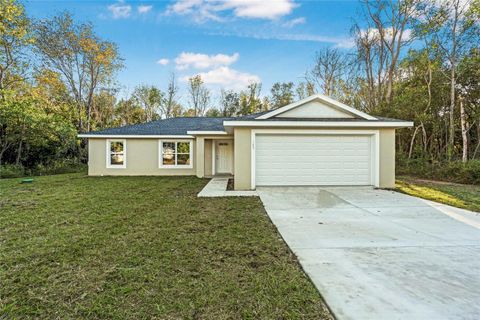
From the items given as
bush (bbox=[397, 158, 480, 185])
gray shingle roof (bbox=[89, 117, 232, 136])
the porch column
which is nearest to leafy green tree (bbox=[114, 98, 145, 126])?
gray shingle roof (bbox=[89, 117, 232, 136])

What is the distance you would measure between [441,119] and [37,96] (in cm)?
2770

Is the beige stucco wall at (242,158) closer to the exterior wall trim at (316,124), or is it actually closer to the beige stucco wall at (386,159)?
the exterior wall trim at (316,124)

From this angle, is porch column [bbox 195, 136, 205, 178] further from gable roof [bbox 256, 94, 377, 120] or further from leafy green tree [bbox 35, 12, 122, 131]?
leafy green tree [bbox 35, 12, 122, 131]

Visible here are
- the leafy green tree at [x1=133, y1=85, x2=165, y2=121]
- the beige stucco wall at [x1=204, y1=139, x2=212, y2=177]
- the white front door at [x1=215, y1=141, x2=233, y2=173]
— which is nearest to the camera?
the beige stucco wall at [x1=204, y1=139, x2=212, y2=177]

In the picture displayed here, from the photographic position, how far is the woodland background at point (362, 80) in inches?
553

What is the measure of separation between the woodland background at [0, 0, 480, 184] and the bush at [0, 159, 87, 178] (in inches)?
2.6

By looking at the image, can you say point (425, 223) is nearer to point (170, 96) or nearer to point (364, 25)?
point (364, 25)

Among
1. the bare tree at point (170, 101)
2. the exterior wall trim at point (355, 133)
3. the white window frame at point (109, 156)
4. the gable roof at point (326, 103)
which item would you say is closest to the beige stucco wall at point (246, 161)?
the exterior wall trim at point (355, 133)

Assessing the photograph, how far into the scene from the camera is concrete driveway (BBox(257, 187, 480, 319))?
2408 millimetres

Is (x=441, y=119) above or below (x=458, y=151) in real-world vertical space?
above

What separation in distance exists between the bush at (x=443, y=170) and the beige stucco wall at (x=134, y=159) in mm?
12410

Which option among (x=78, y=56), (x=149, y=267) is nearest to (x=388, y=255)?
(x=149, y=267)

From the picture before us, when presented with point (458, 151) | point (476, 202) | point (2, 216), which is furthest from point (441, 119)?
point (2, 216)

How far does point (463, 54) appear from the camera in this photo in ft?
45.9
